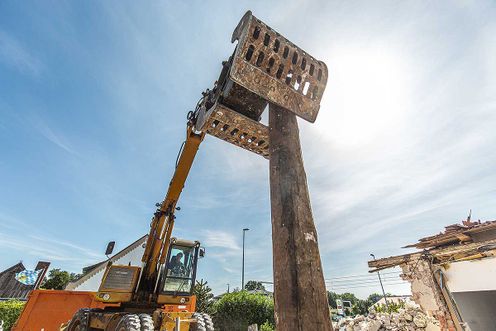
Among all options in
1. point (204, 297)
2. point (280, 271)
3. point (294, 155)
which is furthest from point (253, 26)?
point (204, 297)

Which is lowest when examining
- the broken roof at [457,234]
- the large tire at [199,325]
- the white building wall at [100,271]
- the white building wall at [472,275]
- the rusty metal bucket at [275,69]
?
the large tire at [199,325]

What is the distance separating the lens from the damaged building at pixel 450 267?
20.7ft

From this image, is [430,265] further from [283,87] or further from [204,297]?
[204,297]

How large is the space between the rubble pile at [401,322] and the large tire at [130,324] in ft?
24.3

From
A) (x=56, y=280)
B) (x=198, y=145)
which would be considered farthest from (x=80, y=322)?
(x=56, y=280)

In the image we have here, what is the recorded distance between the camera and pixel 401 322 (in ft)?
24.6

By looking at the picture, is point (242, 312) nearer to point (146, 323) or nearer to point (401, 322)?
point (401, 322)

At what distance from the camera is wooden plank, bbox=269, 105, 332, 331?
1074mm

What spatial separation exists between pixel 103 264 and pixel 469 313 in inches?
1097

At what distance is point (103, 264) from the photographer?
24031mm

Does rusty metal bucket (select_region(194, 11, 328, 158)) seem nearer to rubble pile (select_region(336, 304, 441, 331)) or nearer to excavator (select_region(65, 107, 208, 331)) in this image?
excavator (select_region(65, 107, 208, 331))

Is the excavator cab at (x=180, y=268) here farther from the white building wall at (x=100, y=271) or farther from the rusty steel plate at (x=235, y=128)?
the white building wall at (x=100, y=271)

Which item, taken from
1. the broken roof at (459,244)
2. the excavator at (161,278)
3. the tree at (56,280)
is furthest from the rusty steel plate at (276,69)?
the tree at (56,280)

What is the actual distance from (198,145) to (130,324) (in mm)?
4639
